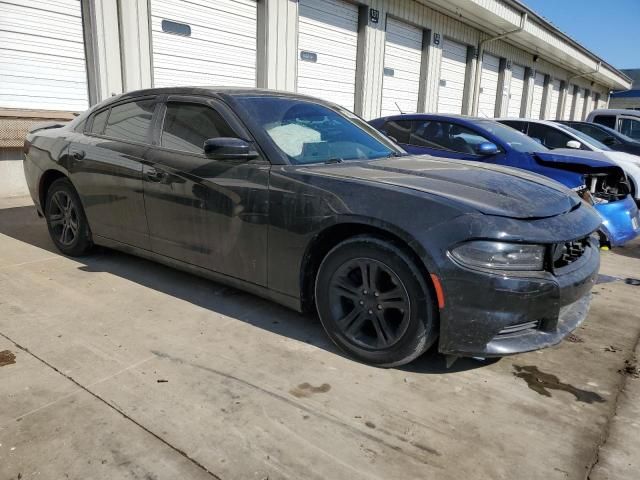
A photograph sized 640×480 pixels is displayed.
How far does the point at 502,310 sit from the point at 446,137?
4.21m

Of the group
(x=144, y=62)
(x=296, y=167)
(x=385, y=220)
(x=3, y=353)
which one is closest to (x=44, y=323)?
(x=3, y=353)

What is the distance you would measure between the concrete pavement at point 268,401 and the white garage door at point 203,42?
6.10m

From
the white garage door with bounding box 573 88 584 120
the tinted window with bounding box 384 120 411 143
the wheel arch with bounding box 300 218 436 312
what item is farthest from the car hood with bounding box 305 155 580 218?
the white garage door with bounding box 573 88 584 120

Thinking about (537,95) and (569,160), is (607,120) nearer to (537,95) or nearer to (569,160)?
(569,160)

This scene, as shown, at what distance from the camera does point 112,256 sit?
4766mm

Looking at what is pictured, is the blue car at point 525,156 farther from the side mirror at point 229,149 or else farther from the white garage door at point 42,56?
the white garage door at point 42,56

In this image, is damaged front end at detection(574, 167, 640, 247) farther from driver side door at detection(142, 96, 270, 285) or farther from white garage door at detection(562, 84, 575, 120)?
white garage door at detection(562, 84, 575, 120)

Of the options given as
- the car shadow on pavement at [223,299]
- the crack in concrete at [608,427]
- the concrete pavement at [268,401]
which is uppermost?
the car shadow on pavement at [223,299]

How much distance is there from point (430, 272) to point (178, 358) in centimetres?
150

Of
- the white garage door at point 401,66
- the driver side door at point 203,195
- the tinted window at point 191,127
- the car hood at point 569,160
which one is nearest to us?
the driver side door at point 203,195

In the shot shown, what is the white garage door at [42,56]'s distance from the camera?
7051mm

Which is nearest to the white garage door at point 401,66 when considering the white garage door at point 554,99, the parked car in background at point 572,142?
the parked car in background at point 572,142

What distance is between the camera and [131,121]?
13.3 ft

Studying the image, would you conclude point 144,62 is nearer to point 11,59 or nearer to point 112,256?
point 11,59
